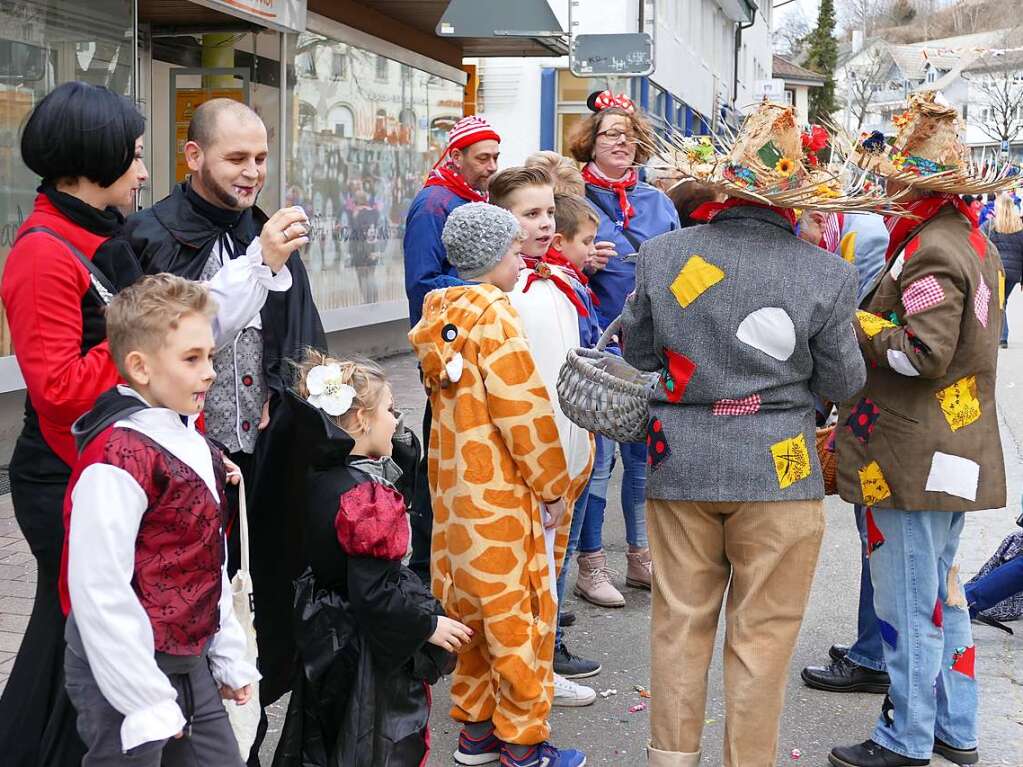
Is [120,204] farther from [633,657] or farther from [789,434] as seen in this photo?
[633,657]

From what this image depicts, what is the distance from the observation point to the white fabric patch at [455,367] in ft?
12.0

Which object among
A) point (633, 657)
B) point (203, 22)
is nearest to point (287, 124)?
point (203, 22)

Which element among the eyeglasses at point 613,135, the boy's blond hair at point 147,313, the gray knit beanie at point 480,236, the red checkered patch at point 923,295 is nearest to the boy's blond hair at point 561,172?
the eyeglasses at point 613,135

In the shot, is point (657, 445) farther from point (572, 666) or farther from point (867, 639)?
point (867, 639)

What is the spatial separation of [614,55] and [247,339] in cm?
757

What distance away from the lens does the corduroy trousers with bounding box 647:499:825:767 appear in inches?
129

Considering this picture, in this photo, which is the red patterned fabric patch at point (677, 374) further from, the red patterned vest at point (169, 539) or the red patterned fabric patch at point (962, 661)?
the red patterned fabric patch at point (962, 661)

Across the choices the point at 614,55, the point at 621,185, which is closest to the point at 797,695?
the point at 621,185

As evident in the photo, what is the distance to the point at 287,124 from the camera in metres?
10.9

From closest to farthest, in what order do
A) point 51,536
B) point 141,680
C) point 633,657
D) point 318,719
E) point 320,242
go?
point 141,680
point 51,536
point 318,719
point 633,657
point 320,242

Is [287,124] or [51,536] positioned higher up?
[287,124]

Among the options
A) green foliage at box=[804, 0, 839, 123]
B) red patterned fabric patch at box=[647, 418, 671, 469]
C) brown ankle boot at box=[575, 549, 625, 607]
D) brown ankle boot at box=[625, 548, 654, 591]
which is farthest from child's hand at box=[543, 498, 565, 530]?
green foliage at box=[804, 0, 839, 123]

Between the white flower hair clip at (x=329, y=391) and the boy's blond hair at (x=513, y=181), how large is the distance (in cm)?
129

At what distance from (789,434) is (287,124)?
846 cm
